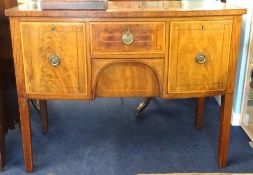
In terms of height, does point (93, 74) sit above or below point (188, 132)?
above

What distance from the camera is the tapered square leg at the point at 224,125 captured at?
57.7 inches

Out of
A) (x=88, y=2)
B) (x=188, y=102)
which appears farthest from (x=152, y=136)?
(x=88, y=2)

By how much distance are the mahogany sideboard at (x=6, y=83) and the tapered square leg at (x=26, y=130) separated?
14 cm

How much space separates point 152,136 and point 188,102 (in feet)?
2.01

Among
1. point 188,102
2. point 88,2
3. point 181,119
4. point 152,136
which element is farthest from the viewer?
point 188,102

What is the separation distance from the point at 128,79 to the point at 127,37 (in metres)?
0.19

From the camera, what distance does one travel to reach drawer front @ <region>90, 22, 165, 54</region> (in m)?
1.29

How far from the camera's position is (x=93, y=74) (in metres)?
1.35

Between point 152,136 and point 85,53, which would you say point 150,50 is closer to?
point 85,53

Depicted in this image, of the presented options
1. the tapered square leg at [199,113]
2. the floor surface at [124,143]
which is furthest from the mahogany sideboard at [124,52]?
the tapered square leg at [199,113]

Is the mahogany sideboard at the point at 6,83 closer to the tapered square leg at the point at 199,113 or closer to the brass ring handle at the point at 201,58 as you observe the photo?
the brass ring handle at the point at 201,58

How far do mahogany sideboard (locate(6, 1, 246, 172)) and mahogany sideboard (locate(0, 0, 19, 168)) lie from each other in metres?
0.21

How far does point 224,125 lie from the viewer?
4.93 ft

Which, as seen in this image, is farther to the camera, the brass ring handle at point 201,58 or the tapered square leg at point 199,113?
the tapered square leg at point 199,113
